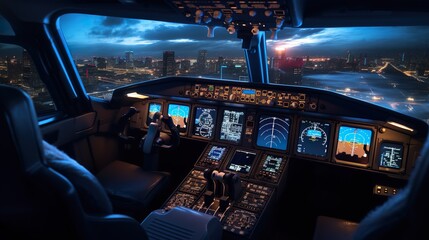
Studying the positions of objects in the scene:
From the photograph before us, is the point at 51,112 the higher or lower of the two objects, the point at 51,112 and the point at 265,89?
the lower

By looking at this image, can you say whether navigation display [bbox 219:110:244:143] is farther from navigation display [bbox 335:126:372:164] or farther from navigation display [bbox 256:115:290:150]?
navigation display [bbox 335:126:372:164]

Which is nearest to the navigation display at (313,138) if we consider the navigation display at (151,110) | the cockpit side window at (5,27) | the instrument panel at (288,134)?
the instrument panel at (288,134)

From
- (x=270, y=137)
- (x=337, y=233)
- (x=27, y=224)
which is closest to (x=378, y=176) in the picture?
(x=337, y=233)

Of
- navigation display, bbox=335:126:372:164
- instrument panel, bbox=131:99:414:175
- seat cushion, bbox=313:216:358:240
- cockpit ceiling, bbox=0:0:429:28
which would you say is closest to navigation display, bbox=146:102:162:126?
instrument panel, bbox=131:99:414:175

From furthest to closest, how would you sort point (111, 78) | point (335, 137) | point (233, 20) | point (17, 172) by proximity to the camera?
point (111, 78)
point (335, 137)
point (233, 20)
point (17, 172)

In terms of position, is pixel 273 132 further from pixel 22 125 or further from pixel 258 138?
pixel 22 125

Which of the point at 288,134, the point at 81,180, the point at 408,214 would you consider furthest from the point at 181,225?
the point at 288,134

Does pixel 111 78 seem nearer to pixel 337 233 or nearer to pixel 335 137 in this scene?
pixel 335 137

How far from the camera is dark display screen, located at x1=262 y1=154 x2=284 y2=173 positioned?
2818mm

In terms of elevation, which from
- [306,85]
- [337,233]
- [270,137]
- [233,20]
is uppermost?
[233,20]

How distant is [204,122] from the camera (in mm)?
3287

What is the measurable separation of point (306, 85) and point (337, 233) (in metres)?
1.27

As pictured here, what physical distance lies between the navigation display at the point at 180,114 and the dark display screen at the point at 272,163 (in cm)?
91

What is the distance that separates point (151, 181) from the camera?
2928 mm
